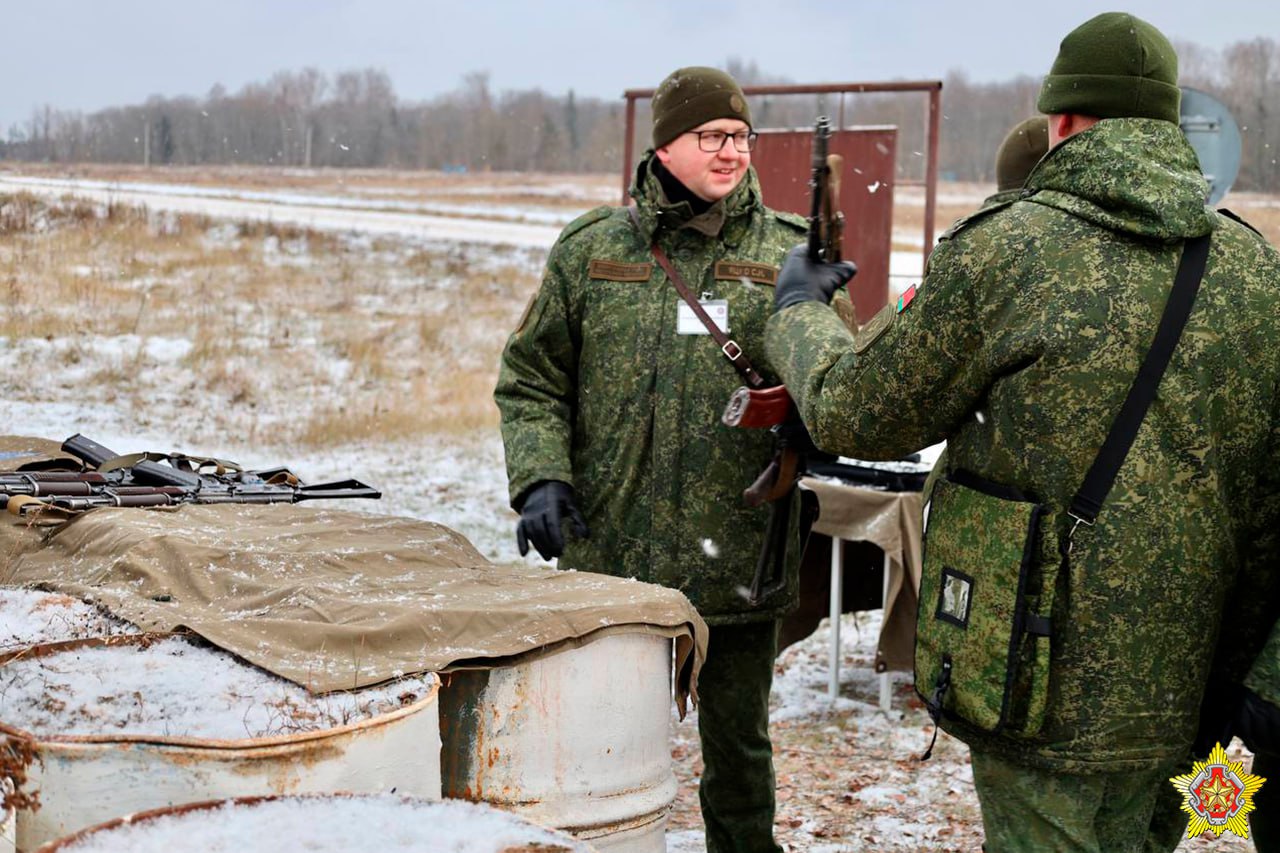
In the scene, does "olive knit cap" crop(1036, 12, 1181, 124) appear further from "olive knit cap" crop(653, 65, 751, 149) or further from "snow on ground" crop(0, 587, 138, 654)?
"snow on ground" crop(0, 587, 138, 654)

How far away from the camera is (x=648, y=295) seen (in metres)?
3.62

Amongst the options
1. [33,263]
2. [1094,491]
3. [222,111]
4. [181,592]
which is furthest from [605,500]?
[222,111]

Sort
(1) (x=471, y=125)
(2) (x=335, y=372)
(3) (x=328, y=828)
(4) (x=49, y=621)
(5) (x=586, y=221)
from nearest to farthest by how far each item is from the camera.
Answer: (3) (x=328, y=828)
(4) (x=49, y=621)
(5) (x=586, y=221)
(2) (x=335, y=372)
(1) (x=471, y=125)

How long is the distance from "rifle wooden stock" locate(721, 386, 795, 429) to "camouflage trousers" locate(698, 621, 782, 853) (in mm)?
615

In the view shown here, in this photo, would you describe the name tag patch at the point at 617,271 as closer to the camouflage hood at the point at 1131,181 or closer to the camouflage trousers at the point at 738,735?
the camouflage trousers at the point at 738,735

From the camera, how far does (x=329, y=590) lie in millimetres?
2764

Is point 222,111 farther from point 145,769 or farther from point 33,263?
point 145,769

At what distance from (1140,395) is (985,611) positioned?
466 millimetres

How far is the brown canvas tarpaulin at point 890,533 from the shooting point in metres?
5.28

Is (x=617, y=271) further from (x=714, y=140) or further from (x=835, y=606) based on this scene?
(x=835, y=606)

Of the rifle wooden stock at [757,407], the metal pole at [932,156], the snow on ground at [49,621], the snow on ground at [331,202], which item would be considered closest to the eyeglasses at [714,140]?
the rifle wooden stock at [757,407]

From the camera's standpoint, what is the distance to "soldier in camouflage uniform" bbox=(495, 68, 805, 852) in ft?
11.7

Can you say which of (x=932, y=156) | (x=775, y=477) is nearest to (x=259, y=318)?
(x=932, y=156)

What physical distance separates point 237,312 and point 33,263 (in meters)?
2.58
